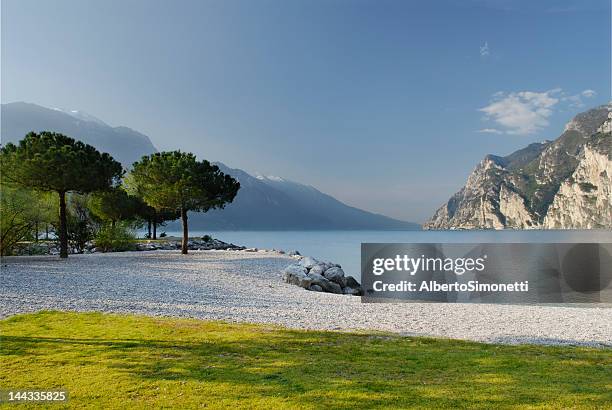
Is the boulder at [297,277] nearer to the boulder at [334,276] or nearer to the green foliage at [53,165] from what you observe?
the boulder at [334,276]

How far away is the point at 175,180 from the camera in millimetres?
31531

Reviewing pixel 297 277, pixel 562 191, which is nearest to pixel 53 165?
pixel 297 277

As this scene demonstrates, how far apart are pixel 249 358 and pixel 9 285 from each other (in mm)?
12230

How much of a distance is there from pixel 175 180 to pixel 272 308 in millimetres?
21272

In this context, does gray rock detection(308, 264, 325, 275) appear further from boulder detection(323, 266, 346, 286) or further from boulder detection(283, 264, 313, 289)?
boulder detection(283, 264, 313, 289)

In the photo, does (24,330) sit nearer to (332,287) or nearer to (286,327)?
(286,327)

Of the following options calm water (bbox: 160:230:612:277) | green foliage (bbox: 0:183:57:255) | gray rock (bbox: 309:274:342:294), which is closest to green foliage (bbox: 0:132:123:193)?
green foliage (bbox: 0:183:57:255)

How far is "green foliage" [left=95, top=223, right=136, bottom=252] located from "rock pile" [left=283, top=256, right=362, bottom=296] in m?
21.0

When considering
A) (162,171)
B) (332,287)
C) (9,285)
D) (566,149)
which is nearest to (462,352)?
(332,287)

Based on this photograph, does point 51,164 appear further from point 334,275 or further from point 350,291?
point 350,291

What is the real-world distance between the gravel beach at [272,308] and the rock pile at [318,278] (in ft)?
4.68

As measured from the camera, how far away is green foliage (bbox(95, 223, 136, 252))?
121ft

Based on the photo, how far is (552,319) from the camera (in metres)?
12.8

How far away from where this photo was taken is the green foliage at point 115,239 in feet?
121
